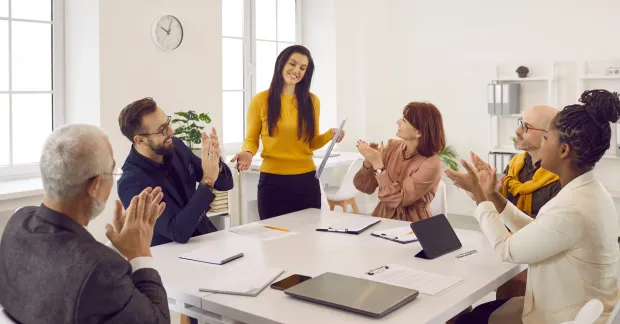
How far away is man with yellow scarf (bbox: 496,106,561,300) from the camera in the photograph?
2762 mm

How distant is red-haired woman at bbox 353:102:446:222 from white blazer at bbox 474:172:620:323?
119 centimetres

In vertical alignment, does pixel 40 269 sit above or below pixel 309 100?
below

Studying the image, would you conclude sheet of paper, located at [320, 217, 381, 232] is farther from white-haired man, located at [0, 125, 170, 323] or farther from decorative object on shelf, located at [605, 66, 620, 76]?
decorative object on shelf, located at [605, 66, 620, 76]

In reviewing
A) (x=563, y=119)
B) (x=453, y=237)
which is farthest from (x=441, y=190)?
(x=563, y=119)

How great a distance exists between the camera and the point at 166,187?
8.93ft

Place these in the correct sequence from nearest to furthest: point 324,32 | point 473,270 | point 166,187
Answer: point 473,270 < point 166,187 < point 324,32

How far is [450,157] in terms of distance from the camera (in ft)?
21.8

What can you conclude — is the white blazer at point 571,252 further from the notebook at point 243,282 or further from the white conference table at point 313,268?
the notebook at point 243,282

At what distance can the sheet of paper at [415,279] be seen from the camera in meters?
2.01

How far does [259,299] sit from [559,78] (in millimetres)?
4924

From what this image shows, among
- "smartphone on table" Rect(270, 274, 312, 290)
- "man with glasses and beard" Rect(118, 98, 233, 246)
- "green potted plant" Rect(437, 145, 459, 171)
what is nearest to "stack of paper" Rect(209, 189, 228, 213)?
"man with glasses and beard" Rect(118, 98, 233, 246)

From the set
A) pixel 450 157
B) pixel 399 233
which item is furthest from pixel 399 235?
pixel 450 157

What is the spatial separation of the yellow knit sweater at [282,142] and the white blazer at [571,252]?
174cm

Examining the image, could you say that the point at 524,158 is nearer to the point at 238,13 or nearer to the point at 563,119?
the point at 563,119
